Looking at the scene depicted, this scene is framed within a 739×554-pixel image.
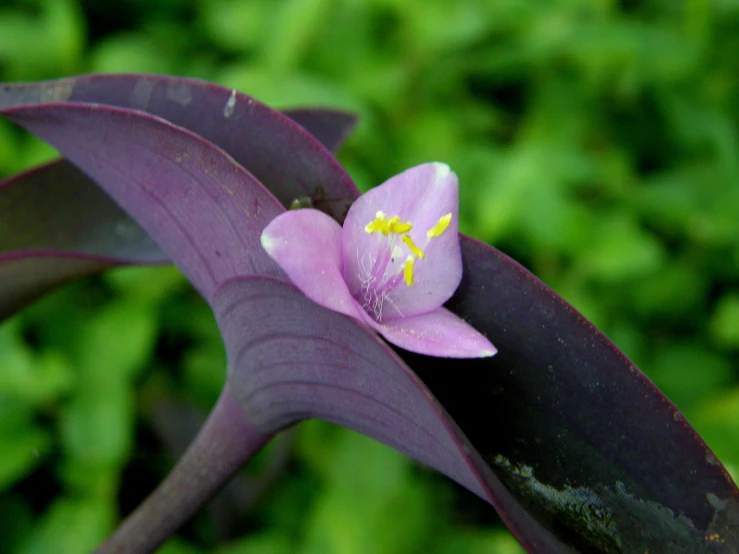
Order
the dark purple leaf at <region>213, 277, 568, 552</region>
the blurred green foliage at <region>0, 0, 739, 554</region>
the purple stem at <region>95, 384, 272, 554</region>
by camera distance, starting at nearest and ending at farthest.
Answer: the dark purple leaf at <region>213, 277, 568, 552</region> → the purple stem at <region>95, 384, 272, 554</region> → the blurred green foliage at <region>0, 0, 739, 554</region>

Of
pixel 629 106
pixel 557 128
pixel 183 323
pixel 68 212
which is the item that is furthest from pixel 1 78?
pixel 629 106

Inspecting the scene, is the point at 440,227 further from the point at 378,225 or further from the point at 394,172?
the point at 394,172

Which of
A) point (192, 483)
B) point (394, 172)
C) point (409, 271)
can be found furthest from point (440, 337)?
point (394, 172)

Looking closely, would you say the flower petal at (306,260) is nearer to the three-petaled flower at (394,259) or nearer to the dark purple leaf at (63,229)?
the three-petaled flower at (394,259)

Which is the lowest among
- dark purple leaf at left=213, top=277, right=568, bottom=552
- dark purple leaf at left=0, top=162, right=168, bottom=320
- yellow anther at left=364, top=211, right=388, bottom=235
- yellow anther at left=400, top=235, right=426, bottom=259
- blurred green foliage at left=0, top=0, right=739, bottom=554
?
blurred green foliage at left=0, top=0, right=739, bottom=554

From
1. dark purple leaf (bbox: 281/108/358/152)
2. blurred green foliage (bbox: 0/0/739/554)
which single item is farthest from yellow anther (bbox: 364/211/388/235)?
blurred green foliage (bbox: 0/0/739/554)

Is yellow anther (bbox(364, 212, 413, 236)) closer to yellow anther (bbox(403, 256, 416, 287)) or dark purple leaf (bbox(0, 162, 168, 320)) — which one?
yellow anther (bbox(403, 256, 416, 287))

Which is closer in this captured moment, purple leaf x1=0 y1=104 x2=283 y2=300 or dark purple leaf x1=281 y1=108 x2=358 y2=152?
purple leaf x1=0 y1=104 x2=283 y2=300
